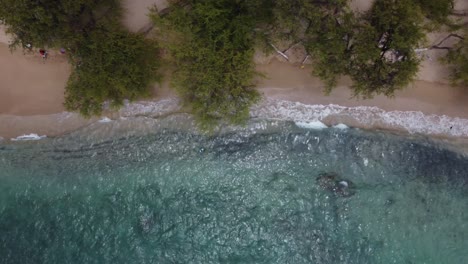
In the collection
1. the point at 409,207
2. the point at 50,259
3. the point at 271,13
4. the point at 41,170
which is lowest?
the point at 50,259

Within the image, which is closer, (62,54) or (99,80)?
(99,80)

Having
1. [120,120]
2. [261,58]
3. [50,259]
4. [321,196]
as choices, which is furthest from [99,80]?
[321,196]

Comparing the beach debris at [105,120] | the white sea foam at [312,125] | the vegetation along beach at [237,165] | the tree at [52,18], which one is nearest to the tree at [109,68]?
the vegetation along beach at [237,165]

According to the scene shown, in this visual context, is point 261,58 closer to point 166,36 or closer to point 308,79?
point 308,79

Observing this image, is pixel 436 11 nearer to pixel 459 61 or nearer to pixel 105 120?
pixel 459 61

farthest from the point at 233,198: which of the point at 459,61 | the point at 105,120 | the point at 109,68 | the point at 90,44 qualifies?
the point at 459,61

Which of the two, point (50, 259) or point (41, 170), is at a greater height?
point (41, 170)

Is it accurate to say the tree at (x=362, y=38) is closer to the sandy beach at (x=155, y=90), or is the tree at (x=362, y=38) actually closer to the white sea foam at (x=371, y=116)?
the sandy beach at (x=155, y=90)
